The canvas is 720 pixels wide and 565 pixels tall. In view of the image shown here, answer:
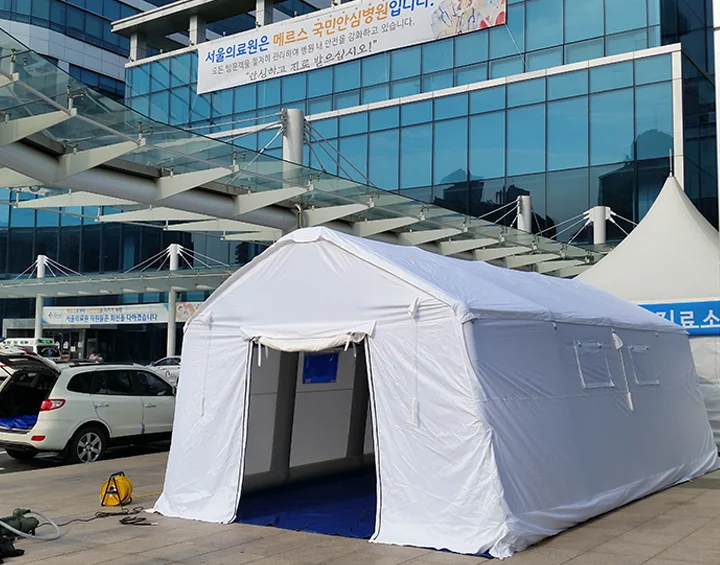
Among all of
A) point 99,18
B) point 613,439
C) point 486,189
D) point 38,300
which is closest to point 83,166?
point 613,439

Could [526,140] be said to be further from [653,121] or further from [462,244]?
[462,244]

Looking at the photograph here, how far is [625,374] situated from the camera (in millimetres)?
10656

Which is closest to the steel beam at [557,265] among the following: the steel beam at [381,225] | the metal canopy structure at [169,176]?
the metal canopy structure at [169,176]

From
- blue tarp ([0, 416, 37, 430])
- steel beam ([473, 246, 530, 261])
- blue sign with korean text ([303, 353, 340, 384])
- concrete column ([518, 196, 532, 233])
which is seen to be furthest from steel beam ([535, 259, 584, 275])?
blue tarp ([0, 416, 37, 430])

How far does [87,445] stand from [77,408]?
76 centimetres

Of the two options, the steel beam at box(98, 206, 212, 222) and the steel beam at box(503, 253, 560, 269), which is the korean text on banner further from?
the steel beam at box(98, 206, 212, 222)

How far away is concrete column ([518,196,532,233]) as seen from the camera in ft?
98.9

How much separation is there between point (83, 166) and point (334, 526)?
849cm

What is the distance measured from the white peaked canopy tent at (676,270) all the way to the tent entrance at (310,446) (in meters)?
5.51

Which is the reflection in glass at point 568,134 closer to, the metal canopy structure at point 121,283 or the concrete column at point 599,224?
the concrete column at point 599,224

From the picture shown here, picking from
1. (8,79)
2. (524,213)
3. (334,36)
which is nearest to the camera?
(8,79)

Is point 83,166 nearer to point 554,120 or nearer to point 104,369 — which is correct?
point 104,369

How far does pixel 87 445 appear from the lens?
46.7 ft

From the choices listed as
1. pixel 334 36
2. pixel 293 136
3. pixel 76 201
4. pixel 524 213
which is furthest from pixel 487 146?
pixel 76 201
